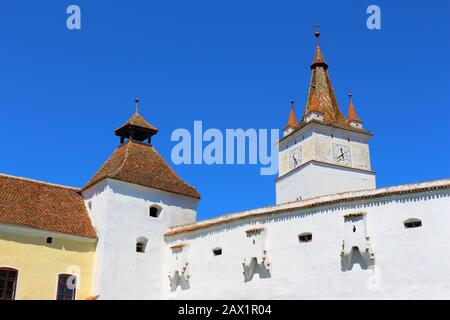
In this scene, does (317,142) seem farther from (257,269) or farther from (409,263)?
(409,263)

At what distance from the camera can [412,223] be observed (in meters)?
21.7

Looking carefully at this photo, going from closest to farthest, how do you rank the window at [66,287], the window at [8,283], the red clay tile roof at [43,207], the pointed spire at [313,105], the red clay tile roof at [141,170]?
1. the window at [8,283]
2. the red clay tile roof at [43,207]
3. the window at [66,287]
4. the red clay tile roof at [141,170]
5. the pointed spire at [313,105]

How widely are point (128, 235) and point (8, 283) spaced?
6246 mm

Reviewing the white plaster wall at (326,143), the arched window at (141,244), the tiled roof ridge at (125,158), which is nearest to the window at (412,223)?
the arched window at (141,244)

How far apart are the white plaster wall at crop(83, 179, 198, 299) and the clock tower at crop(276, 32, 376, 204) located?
14560 mm

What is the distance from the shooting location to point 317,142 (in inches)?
1699

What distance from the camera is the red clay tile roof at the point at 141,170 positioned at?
98.8ft

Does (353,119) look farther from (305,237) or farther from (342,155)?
(305,237)

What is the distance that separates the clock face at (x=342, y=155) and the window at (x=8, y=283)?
25.8m

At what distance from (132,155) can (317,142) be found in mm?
16550

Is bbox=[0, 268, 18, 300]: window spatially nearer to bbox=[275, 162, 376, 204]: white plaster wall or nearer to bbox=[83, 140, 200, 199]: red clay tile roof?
bbox=[83, 140, 200, 199]: red clay tile roof

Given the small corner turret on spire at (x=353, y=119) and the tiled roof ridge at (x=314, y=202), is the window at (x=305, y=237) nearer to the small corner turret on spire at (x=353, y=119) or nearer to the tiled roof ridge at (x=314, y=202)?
the tiled roof ridge at (x=314, y=202)
